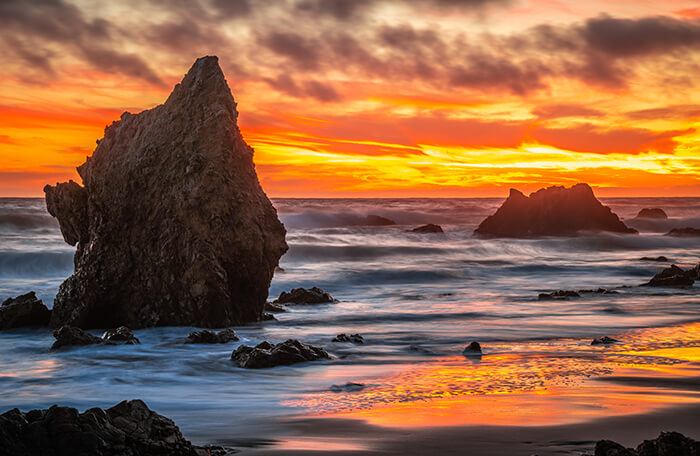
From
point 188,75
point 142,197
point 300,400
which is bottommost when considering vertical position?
point 300,400

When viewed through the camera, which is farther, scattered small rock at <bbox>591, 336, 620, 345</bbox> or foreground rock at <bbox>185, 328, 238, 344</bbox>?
foreground rock at <bbox>185, 328, 238, 344</bbox>

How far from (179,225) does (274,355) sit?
13.4 feet

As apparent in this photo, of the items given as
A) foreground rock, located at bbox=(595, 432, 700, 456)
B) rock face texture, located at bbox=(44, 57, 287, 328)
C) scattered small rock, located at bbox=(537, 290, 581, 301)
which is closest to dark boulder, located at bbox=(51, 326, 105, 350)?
rock face texture, located at bbox=(44, 57, 287, 328)

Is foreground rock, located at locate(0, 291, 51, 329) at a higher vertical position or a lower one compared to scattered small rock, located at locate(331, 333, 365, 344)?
higher

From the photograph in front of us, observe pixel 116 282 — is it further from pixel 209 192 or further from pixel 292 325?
pixel 292 325

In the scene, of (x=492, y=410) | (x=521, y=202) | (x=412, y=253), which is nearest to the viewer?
(x=492, y=410)

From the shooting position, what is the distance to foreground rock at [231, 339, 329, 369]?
8.37 m

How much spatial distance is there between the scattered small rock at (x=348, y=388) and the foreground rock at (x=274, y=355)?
1264 millimetres

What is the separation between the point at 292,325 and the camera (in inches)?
492

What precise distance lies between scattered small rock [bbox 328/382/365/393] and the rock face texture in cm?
467

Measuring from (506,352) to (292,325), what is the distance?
426cm

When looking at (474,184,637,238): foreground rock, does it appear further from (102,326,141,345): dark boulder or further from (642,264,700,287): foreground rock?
(102,326,141,345): dark boulder

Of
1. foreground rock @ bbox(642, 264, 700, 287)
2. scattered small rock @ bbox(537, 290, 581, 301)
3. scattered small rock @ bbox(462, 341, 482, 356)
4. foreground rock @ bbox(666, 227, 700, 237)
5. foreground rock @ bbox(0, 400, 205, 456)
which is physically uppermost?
foreground rock @ bbox(666, 227, 700, 237)

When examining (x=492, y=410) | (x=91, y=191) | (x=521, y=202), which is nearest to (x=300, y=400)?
(x=492, y=410)
